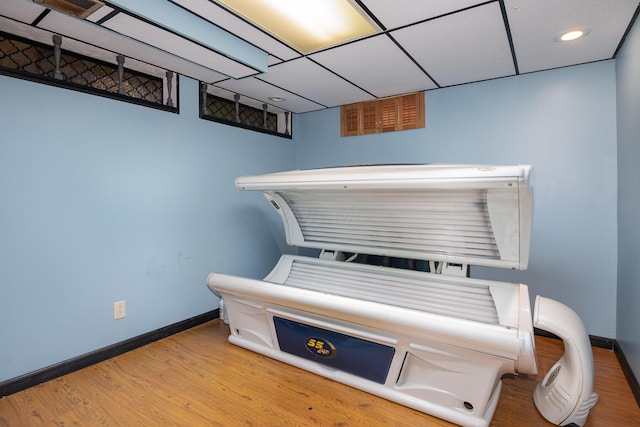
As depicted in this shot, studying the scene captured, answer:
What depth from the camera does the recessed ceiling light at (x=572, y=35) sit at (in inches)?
77.3

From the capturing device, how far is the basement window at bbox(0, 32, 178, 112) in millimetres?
2000

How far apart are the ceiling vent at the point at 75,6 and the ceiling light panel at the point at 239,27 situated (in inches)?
15.7

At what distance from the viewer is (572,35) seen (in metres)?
2.02

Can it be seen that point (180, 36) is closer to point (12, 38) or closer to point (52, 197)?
point (12, 38)

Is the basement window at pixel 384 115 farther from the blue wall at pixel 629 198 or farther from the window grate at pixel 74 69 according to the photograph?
the window grate at pixel 74 69

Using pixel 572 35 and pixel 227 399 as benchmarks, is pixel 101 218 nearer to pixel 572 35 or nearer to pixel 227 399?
pixel 227 399

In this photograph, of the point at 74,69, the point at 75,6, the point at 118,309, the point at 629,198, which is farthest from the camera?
the point at 118,309

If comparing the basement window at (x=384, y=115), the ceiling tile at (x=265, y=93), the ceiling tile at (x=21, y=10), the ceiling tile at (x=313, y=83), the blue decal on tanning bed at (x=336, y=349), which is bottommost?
the blue decal on tanning bed at (x=336, y=349)

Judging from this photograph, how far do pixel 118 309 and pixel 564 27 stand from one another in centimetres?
347

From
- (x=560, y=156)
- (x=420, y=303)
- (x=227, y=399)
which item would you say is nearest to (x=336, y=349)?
(x=420, y=303)

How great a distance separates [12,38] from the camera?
2.00 metres

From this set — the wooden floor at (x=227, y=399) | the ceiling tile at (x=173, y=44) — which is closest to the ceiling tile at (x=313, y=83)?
the ceiling tile at (x=173, y=44)

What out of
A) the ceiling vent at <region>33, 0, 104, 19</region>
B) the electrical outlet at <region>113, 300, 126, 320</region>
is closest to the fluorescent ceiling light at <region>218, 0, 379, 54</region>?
the ceiling vent at <region>33, 0, 104, 19</region>

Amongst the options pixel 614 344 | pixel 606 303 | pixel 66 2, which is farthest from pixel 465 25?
pixel 614 344
